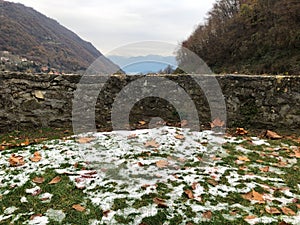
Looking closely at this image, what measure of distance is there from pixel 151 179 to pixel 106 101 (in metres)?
2.34

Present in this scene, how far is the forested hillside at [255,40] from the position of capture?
1316 centimetres

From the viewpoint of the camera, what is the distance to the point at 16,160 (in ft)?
11.3

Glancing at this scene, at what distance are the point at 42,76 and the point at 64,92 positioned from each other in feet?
1.48

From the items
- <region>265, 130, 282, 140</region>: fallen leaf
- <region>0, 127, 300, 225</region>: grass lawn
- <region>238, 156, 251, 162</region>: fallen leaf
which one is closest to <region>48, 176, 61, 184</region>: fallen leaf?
<region>0, 127, 300, 225</region>: grass lawn

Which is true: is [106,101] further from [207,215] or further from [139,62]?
[207,215]

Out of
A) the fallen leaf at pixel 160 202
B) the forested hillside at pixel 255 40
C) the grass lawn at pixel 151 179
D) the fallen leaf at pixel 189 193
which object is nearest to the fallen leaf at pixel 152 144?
the grass lawn at pixel 151 179

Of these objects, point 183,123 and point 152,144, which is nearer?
point 152,144

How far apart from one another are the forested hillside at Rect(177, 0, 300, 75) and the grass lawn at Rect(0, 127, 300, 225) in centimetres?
854

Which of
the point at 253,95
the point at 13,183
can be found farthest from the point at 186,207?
the point at 253,95

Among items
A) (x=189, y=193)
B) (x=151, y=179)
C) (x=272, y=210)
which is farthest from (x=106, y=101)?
(x=272, y=210)

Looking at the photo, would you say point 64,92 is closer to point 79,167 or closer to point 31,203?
point 79,167

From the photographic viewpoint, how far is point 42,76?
4883mm

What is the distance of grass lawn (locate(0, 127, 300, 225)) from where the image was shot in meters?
2.32

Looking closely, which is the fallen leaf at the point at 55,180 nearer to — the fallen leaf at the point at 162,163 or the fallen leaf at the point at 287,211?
the fallen leaf at the point at 162,163
